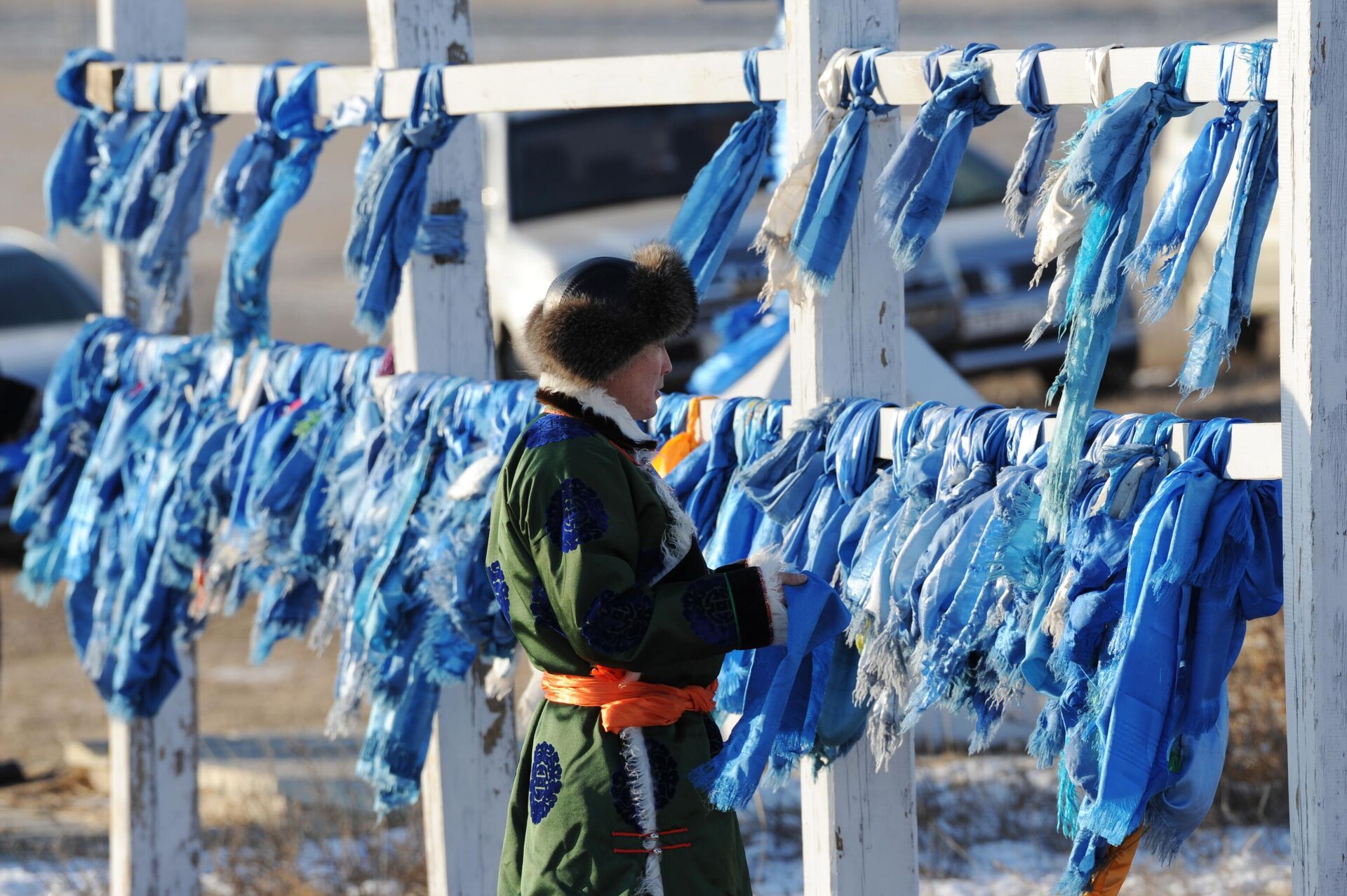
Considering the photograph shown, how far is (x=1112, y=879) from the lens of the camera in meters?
1.91

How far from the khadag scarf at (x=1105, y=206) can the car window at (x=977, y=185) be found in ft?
23.8

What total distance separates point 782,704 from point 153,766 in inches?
83.4

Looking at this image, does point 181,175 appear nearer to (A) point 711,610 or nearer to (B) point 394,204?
(B) point 394,204

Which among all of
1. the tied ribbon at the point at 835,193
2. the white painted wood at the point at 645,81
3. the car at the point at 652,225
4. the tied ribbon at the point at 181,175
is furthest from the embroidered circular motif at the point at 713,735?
the car at the point at 652,225

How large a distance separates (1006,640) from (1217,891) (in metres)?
2.14

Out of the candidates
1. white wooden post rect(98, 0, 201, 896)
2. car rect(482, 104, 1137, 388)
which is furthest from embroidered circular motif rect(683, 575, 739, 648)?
car rect(482, 104, 1137, 388)

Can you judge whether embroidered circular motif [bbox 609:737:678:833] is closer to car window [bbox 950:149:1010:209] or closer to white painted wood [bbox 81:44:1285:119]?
white painted wood [bbox 81:44:1285:119]

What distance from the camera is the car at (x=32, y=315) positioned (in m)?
7.42

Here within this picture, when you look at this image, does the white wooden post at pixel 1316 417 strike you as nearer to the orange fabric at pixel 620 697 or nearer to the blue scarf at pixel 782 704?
the blue scarf at pixel 782 704

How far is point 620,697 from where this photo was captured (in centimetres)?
206

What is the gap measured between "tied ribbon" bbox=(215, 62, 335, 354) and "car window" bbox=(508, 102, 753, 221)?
526 centimetres

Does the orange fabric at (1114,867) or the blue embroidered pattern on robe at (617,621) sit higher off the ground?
the blue embroidered pattern on robe at (617,621)

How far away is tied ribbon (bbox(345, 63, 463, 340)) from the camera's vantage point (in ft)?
9.49

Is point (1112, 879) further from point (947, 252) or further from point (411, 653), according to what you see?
point (947, 252)
